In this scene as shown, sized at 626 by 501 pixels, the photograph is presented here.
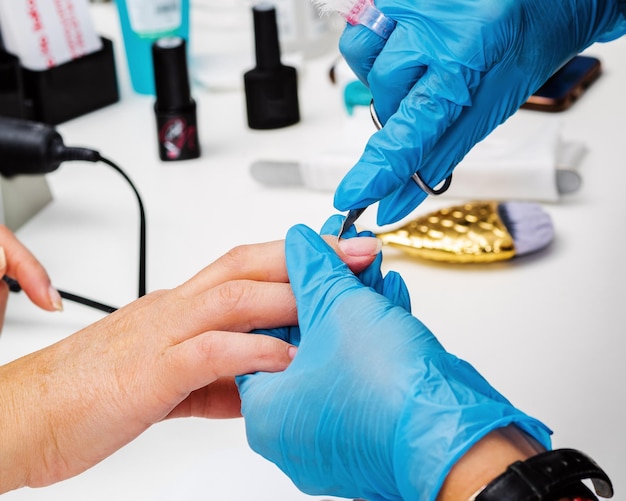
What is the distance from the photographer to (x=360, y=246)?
66cm

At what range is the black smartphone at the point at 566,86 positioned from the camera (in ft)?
4.05

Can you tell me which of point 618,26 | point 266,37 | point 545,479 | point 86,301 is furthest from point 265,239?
point 545,479

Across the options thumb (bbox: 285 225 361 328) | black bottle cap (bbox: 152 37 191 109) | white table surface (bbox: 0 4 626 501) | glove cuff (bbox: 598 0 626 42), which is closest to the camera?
thumb (bbox: 285 225 361 328)

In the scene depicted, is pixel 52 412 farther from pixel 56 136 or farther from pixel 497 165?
pixel 497 165

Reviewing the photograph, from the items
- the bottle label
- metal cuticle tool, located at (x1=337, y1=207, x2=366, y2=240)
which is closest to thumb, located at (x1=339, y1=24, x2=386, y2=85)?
metal cuticle tool, located at (x1=337, y1=207, x2=366, y2=240)

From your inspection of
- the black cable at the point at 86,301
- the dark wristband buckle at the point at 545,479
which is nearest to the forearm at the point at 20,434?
the black cable at the point at 86,301

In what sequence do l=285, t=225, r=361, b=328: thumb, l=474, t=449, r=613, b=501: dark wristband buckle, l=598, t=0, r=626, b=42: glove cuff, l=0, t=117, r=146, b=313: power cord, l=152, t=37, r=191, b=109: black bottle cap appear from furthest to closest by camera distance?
l=152, t=37, r=191, b=109: black bottle cap, l=0, t=117, r=146, b=313: power cord, l=598, t=0, r=626, b=42: glove cuff, l=285, t=225, r=361, b=328: thumb, l=474, t=449, r=613, b=501: dark wristband buckle

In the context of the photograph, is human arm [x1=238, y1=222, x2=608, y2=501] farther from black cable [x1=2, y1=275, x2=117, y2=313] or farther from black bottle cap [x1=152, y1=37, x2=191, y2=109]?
black bottle cap [x1=152, y1=37, x2=191, y2=109]

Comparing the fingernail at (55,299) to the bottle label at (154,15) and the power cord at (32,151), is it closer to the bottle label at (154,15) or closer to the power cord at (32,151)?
the power cord at (32,151)

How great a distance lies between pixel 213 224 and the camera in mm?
1053

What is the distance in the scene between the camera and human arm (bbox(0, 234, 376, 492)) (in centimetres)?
64

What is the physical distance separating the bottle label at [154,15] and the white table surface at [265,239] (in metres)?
0.13

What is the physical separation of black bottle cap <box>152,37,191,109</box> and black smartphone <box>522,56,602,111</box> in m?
0.48

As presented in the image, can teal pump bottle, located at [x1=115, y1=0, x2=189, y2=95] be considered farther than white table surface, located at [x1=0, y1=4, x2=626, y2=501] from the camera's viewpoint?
Yes
